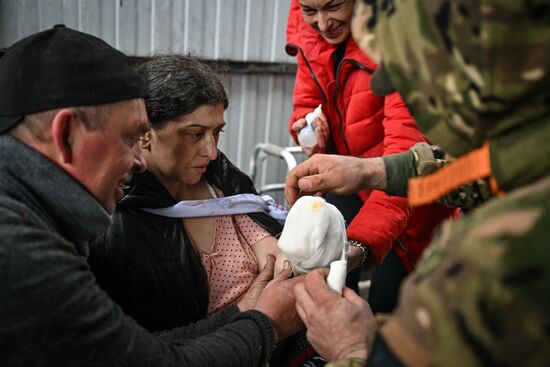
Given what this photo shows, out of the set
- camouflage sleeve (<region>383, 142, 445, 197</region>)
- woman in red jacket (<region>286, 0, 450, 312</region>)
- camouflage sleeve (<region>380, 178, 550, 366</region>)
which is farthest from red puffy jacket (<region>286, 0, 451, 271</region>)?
camouflage sleeve (<region>380, 178, 550, 366</region>)

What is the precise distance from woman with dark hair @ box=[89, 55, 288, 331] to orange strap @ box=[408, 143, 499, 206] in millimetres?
1007

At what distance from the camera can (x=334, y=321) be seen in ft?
3.89

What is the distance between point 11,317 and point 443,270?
0.80 m

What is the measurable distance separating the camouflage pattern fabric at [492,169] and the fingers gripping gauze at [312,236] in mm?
707

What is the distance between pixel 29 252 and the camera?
989 mm

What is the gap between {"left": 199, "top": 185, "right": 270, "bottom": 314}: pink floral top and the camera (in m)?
1.94

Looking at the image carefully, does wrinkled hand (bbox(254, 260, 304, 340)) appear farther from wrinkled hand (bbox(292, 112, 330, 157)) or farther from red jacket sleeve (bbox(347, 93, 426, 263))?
wrinkled hand (bbox(292, 112, 330, 157))

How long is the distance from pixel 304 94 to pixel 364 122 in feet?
1.53

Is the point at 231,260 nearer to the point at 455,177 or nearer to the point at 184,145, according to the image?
the point at 184,145

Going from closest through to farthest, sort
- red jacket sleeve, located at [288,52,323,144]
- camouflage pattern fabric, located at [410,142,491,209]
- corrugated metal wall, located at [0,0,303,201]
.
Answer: camouflage pattern fabric, located at [410,142,491,209], red jacket sleeve, located at [288,52,323,144], corrugated metal wall, located at [0,0,303,201]

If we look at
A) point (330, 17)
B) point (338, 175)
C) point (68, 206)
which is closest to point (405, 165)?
point (338, 175)

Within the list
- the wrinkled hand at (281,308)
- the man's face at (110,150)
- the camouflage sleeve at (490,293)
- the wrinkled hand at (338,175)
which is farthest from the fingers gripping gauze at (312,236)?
the camouflage sleeve at (490,293)

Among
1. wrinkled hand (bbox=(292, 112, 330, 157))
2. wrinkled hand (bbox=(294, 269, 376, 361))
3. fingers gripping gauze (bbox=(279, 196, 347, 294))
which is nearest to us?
wrinkled hand (bbox=(294, 269, 376, 361))

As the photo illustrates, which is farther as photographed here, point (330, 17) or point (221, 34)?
point (221, 34)
